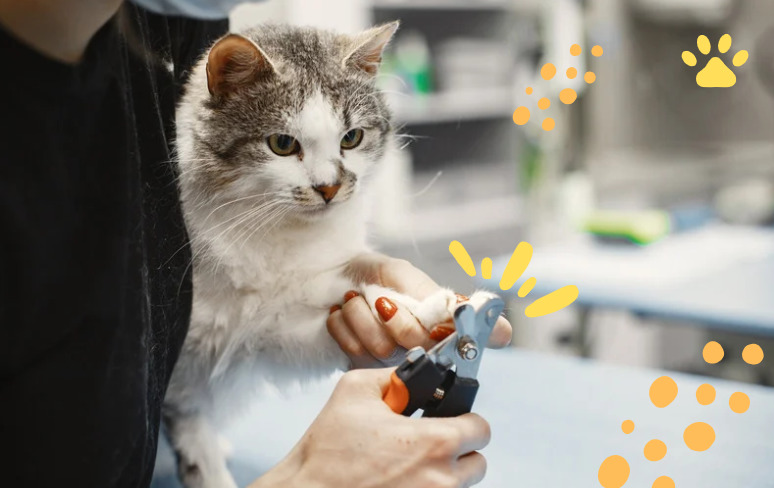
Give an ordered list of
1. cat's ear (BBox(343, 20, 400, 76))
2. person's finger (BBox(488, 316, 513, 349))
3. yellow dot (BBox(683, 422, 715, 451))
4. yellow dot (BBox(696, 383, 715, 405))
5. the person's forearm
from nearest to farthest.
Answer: the person's forearm
person's finger (BBox(488, 316, 513, 349))
cat's ear (BBox(343, 20, 400, 76))
yellow dot (BBox(683, 422, 715, 451))
yellow dot (BBox(696, 383, 715, 405))

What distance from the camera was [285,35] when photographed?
609 mm

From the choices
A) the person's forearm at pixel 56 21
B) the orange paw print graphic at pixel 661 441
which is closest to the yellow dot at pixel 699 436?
the orange paw print graphic at pixel 661 441

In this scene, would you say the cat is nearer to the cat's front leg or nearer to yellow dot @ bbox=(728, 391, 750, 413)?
the cat's front leg

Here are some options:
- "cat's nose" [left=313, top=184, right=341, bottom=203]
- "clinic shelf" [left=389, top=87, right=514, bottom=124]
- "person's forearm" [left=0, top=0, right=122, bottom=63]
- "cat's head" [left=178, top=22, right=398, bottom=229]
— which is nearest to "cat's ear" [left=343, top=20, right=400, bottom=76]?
"cat's head" [left=178, top=22, right=398, bottom=229]

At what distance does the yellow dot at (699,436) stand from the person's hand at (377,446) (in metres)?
0.34

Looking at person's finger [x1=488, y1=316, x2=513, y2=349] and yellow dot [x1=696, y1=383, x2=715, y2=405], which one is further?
yellow dot [x1=696, y1=383, x2=715, y2=405]

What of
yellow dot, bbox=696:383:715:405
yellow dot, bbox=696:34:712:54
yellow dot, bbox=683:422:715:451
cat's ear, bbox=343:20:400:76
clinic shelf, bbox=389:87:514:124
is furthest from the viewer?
clinic shelf, bbox=389:87:514:124

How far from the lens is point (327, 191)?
0.57m

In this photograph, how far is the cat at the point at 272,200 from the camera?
0.56m

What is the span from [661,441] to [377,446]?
0.38 m

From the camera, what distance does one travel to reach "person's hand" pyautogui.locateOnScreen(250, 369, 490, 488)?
0.45m

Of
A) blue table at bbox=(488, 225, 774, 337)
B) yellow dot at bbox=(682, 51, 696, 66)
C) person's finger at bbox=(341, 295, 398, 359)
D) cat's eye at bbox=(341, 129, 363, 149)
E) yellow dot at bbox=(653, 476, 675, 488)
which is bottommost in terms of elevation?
blue table at bbox=(488, 225, 774, 337)

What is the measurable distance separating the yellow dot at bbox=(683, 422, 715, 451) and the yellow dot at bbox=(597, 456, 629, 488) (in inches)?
3.7

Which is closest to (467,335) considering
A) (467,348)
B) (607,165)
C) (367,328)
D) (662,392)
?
(467,348)
